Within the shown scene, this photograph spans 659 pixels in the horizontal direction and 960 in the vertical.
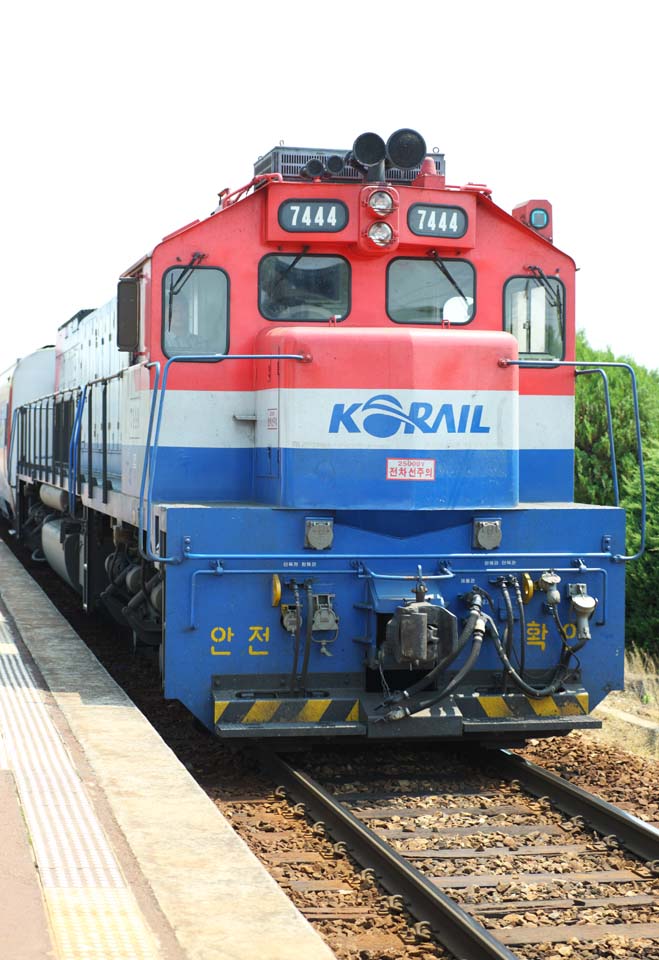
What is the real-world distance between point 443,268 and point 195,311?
5.35 ft

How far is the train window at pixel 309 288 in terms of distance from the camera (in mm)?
7844

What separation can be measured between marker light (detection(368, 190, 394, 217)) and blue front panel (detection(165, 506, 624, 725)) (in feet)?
6.25

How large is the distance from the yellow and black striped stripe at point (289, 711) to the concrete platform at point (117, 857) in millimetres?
476

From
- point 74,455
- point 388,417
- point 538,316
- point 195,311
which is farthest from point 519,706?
point 74,455

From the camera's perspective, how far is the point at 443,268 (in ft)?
26.2

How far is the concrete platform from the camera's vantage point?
12.5 ft

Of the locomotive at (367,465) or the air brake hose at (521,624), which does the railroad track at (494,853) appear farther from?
the air brake hose at (521,624)

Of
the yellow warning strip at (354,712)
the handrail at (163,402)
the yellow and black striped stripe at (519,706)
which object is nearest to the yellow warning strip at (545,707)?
the yellow and black striped stripe at (519,706)

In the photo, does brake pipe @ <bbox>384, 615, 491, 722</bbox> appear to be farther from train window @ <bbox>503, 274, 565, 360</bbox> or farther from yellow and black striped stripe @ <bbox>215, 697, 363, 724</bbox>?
train window @ <bbox>503, 274, 565, 360</bbox>

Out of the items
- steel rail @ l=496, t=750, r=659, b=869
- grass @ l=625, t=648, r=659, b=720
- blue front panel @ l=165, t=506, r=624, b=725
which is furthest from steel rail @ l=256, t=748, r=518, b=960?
grass @ l=625, t=648, r=659, b=720

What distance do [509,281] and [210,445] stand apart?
2.24 metres

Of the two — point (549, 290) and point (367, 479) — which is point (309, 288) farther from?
point (549, 290)

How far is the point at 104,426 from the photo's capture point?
9711 mm

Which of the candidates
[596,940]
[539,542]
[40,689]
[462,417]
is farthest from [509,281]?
[596,940]
